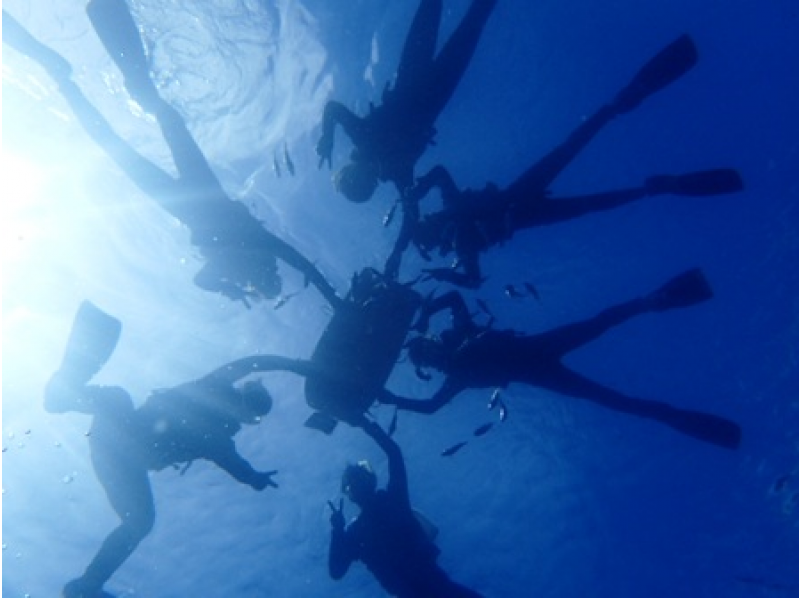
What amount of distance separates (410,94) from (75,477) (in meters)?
17.6

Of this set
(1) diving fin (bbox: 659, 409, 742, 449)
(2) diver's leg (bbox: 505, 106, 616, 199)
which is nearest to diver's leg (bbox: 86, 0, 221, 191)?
(2) diver's leg (bbox: 505, 106, 616, 199)

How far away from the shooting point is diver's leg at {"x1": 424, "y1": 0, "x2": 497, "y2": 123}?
26.1ft

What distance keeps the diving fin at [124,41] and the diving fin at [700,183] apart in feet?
21.8

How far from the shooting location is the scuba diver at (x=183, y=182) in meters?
7.96

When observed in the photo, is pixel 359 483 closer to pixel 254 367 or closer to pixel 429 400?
pixel 429 400

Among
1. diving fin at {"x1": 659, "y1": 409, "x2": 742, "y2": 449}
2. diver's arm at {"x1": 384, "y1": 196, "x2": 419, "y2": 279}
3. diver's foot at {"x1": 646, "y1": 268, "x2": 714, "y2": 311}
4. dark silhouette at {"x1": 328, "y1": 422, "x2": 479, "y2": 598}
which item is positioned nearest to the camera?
diver's foot at {"x1": 646, "y1": 268, "x2": 714, "y2": 311}

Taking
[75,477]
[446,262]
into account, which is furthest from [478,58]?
[75,477]

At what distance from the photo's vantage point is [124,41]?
762 centimetres

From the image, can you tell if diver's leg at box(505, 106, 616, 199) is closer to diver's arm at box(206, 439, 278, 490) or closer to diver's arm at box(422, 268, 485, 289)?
diver's arm at box(422, 268, 485, 289)

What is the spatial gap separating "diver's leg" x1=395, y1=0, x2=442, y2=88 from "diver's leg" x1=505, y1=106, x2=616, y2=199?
75.7 inches

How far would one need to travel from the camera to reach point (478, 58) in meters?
12.9

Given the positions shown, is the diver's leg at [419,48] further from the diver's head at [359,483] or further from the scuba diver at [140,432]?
the diver's head at [359,483]

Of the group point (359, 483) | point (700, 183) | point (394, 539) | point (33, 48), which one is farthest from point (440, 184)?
point (33, 48)

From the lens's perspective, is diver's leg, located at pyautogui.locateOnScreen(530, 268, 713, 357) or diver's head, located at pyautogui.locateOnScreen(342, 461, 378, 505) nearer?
diver's leg, located at pyautogui.locateOnScreen(530, 268, 713, 357)
